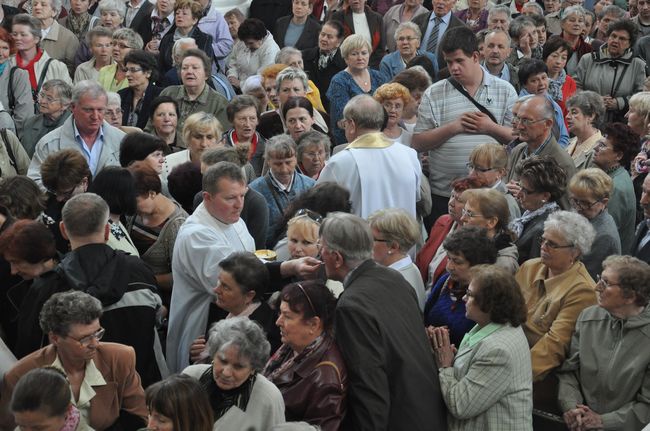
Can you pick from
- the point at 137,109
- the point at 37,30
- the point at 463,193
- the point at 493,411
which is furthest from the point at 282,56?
the point at 493,411

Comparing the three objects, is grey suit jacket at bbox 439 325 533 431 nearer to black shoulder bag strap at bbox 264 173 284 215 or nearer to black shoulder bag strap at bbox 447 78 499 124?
black shoulder bag strap at bbox 264 173 284 215

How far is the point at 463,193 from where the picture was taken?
20.3 ft

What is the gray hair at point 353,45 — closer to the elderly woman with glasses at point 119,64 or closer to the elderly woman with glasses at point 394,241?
the elderly woman with glasses at point 119,64

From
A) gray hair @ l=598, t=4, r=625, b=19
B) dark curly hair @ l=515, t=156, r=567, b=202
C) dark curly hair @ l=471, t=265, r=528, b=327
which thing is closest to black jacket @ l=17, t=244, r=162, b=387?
dark curly hair @ l=471, t=265, r=528, b=327

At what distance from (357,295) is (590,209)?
78.2 inches

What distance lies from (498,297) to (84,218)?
2001 millimetres

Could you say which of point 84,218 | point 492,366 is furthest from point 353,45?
point 492,366

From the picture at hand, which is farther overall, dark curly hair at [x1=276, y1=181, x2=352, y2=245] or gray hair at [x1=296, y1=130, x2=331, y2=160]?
gray hair at [x1=296, y1=130, x2=331, y2=160]

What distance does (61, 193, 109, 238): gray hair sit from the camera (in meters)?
5.36

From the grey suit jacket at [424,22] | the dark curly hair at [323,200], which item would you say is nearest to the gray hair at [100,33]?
the grey suit jacket at [424,22]

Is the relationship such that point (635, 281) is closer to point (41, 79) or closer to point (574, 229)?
point (574, 229)

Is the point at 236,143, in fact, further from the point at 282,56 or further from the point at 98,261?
the point at 98,261

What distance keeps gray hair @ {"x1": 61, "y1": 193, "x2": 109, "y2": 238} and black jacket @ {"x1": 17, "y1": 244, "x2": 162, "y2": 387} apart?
0.27 ft

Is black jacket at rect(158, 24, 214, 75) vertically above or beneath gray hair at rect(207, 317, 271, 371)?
beneath
